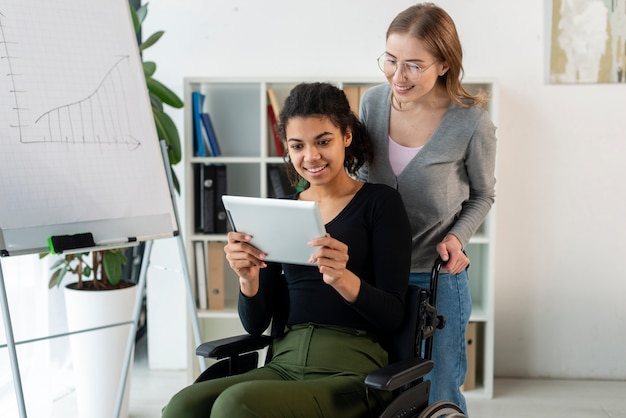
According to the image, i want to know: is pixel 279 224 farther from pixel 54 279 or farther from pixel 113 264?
pixel 54 279

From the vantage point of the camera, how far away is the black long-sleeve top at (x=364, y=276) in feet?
5.54

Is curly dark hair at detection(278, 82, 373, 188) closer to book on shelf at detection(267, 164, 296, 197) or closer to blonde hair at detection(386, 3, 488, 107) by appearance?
blonde hair at detection(386, 3, 488, 107)

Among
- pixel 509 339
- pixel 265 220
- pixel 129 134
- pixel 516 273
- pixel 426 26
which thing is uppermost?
pixel 426 26

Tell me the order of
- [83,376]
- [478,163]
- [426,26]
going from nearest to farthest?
1. [426,26]
2. [478,163]
3. [83,376]

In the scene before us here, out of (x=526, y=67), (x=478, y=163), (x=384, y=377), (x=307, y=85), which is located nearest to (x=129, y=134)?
(x=307, y=85)

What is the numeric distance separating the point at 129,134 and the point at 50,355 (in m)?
1.39

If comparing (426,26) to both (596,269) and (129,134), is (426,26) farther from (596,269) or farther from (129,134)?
(596,269)

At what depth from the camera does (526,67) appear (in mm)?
Result: 3480

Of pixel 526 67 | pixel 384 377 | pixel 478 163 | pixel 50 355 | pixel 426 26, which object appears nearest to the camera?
pixel 384 377

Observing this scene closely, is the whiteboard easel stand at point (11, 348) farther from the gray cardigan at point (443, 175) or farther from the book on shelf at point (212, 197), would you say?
the book on shelf at point (212, 197)

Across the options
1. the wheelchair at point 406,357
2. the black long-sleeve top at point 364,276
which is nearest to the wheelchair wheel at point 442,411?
the wheelchair at point 406,357

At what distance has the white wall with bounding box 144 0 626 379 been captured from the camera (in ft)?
11.4

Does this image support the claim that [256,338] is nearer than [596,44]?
Yes

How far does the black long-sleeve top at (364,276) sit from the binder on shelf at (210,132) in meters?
1.66
